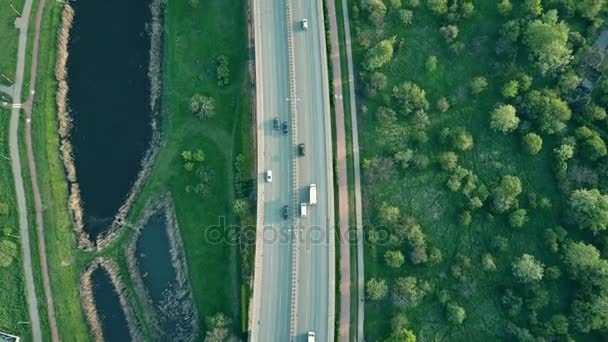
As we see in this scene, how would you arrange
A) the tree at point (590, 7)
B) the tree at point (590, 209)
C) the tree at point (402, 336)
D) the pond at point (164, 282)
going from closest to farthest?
the tree at point (402, 336) → the tree at point (590, 209) → the pond at point (164, 282) → the tree at point (590, 7)

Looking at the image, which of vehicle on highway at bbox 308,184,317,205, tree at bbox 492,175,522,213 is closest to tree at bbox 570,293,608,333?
tree at bbox 492,175,522,213

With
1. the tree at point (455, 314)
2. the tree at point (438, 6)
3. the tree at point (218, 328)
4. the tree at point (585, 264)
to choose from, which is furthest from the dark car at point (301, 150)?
the tree at point (585, 264)

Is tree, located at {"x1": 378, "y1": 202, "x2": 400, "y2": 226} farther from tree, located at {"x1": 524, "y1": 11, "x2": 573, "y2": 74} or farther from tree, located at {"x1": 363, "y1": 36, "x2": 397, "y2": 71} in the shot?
tree, located at {"x1": 524, "y1": 11, "x2": 573, "y2": 74}

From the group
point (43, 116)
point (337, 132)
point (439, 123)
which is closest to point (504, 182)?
point (439, 123)

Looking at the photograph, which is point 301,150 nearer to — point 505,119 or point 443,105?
point 443,105

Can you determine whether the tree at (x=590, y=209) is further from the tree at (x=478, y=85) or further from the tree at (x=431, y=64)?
the tree at (x=431, y=64)

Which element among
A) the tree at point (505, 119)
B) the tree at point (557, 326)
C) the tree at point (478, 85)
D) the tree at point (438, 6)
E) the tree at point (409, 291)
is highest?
the tree at point (438, 6)

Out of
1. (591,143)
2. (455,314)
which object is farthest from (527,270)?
(591,143)
